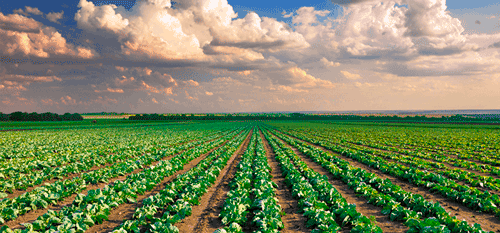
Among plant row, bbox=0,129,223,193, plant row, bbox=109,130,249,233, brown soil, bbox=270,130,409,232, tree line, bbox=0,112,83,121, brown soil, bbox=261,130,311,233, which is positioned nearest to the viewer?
plant row, bbox=109,130,249,233

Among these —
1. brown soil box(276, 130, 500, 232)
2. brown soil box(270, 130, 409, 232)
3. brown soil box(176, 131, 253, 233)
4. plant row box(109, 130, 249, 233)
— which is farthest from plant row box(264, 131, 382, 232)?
plant row box(109, 130, 249, 233)

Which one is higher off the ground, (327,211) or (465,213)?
(327,211)

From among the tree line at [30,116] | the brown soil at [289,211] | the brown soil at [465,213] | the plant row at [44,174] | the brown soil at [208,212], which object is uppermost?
the tree line at [30,116]

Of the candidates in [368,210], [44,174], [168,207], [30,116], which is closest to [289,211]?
[368,210]

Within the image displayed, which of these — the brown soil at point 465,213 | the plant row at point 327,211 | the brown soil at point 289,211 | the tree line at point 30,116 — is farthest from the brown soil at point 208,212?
the tree line at point 30,116

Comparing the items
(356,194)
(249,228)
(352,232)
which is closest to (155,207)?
(249,228)

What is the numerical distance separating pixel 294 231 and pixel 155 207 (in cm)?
481

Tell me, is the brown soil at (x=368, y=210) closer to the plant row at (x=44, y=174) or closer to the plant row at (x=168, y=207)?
the plant row at (x=168, y=207)

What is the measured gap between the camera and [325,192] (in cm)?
985

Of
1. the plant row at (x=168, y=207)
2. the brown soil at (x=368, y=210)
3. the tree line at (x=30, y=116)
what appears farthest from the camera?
the tree line at (x=30, y=116)

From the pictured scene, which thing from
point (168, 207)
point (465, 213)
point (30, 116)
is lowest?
point (465, 213)

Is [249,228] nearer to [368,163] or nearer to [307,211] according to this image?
[307,211]

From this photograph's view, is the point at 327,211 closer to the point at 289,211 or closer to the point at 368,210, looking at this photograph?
the point at 289,211

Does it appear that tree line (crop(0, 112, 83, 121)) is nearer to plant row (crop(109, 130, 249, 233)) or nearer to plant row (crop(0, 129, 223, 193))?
plant row (crop(0, 129, 223, 193))
